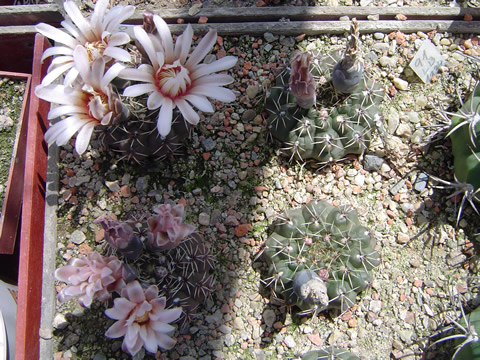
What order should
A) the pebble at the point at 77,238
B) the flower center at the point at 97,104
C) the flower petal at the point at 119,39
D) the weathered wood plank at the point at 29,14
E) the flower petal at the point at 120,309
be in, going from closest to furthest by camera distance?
1. the flower petal at the point at 120,309
2. the flower center at the point at 97,104
3. the flower petal at the point at 119,39
4. the pebble at the point at 77,238
5. the weathered wood plank at the point at 29,14

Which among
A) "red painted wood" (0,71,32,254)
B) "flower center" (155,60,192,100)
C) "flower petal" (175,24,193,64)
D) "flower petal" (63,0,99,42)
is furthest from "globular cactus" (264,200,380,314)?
"red painted wood" (0,71,32,254)

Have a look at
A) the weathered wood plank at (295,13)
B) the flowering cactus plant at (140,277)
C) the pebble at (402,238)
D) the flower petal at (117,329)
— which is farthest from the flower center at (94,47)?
the pebble at (402,238)

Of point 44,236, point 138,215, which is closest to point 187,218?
point 138,215

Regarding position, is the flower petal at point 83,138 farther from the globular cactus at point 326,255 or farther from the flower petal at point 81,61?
the globular cactus at point 326,255

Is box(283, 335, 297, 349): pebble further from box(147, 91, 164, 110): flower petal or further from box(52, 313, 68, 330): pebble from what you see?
box(147, 91, 164, 110): flower petal

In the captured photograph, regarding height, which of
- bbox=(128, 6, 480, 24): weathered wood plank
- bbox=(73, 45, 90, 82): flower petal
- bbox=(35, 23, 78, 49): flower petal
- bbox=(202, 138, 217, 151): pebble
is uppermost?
bbox=(128, 6, 480, 24): weathered wood plank
